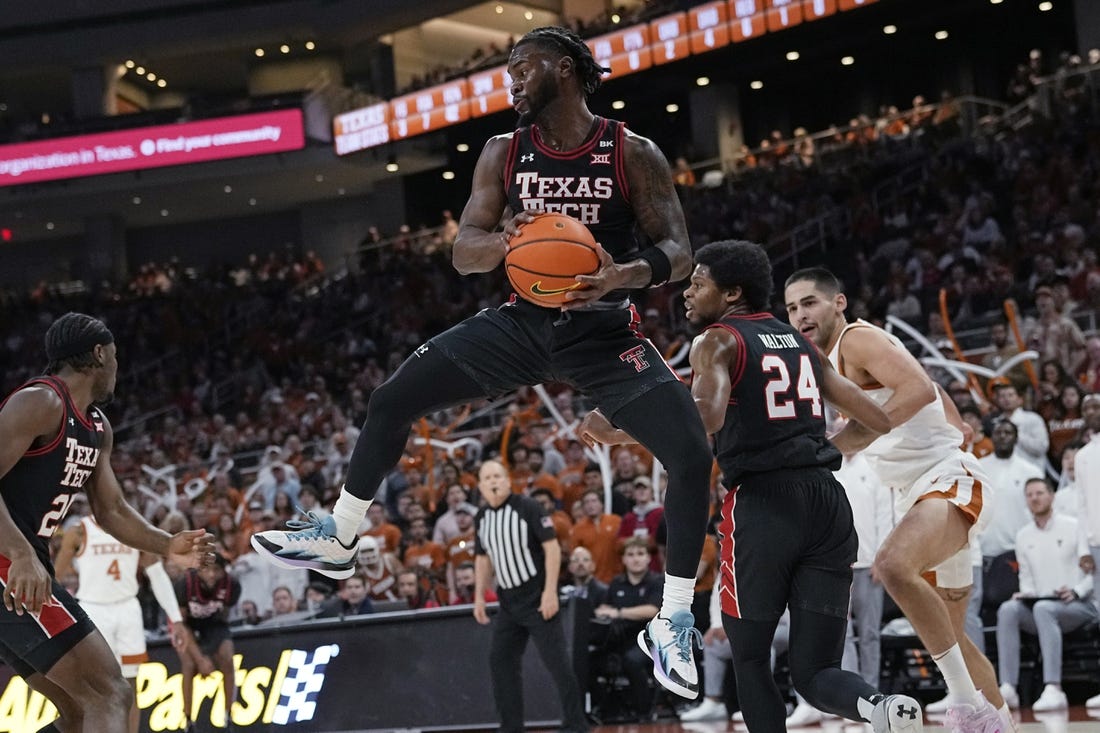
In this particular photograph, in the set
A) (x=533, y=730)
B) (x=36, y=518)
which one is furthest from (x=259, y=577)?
(x=36, y=518)

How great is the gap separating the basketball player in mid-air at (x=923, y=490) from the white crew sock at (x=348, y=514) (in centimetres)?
208

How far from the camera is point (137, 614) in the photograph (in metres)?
9.58

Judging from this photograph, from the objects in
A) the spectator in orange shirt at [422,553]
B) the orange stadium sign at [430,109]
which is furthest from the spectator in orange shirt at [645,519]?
the orange stadium sign at [430,109]

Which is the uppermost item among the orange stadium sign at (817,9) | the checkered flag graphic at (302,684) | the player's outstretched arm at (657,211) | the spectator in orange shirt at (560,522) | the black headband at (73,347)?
the orange stadium sign at (817,9)

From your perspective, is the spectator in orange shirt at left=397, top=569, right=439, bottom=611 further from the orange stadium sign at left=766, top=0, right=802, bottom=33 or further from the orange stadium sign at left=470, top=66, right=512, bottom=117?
the orange stadium sign at left=470, top=66, right=512, bottom=117

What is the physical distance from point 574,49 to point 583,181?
491 millimetres

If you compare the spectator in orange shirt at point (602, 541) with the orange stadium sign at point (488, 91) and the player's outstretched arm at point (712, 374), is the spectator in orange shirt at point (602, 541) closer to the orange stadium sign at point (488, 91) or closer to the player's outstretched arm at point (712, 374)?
the player's outstretched arm at point (712, 374)

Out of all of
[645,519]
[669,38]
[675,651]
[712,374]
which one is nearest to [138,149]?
[669,38]

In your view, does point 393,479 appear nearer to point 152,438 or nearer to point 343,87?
point 152,438

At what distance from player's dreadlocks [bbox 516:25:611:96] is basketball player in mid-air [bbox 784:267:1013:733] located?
5.98 ft

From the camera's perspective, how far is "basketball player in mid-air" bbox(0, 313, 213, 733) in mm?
4883

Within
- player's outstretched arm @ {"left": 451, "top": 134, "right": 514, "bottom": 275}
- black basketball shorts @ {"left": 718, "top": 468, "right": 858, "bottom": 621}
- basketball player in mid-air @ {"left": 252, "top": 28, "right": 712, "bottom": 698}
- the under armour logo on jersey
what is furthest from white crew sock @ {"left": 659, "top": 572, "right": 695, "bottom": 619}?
player's outstretched arm @ {"left": 451, "top": 134, "right": 514, "bottom": 275}

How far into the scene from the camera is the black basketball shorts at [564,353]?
14.2 ft

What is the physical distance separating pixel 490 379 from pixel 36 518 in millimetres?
2095
